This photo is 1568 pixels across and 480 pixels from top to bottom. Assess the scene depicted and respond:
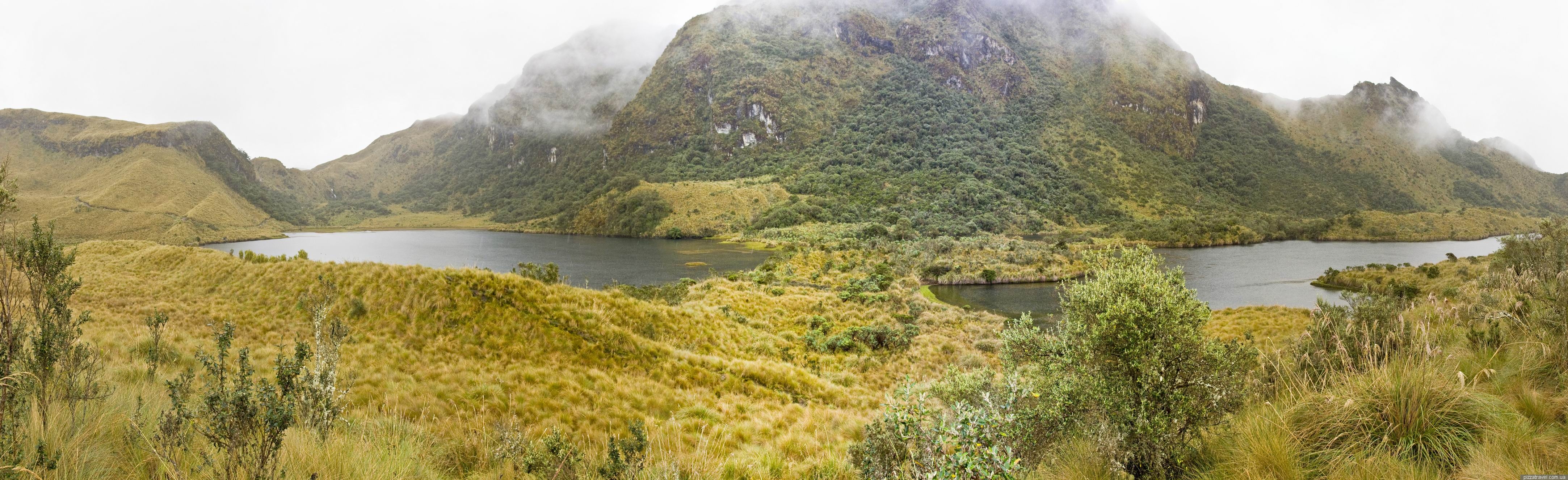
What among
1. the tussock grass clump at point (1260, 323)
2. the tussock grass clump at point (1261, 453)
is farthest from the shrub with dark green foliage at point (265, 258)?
the tussock grass clump at point (1260, 323)

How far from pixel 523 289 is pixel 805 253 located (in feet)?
165

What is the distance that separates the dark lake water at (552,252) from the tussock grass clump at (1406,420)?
142 ft

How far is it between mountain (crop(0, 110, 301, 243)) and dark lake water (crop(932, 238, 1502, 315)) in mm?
136080

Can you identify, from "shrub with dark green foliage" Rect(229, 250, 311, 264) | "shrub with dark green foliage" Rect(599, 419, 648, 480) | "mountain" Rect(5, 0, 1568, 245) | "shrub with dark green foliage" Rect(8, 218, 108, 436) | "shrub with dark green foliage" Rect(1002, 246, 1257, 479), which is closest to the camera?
"shrub with dark green foliage" Rect(8, 218, 108, 436)

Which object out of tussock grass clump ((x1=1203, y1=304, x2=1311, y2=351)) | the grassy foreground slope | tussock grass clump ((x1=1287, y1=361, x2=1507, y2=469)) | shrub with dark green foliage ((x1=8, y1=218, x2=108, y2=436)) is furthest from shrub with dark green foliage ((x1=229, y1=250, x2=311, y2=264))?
tussock grass clump ((x1=1203, y1=304, x2=1311, y2=351))

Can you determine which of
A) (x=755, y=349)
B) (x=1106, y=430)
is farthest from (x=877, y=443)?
(x=755, y=349)

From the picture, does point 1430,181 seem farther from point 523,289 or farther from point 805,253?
point 523,289

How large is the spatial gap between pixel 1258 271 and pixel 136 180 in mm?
217252

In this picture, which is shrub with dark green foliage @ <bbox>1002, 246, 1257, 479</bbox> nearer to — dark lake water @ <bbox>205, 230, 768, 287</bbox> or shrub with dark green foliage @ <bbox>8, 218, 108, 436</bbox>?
shrub with dark green foliage @ <bbox>8, 218, 108, 436</bbox>

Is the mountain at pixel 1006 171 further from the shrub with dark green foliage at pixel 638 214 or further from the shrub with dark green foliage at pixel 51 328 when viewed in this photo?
Answer: the shrub with dark green foliage at pixel 51 328

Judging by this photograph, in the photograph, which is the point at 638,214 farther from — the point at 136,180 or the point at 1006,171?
the point at 136,180

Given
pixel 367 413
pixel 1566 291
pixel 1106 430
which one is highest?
pixel 1566 291

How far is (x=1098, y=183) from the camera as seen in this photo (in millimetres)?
146125

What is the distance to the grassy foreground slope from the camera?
664 centimetres
